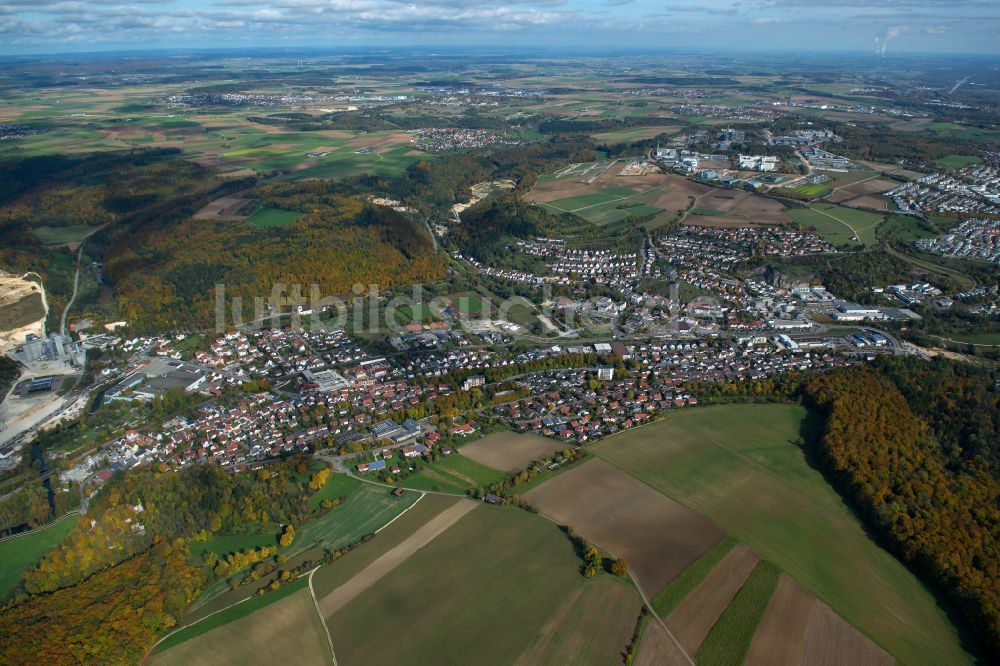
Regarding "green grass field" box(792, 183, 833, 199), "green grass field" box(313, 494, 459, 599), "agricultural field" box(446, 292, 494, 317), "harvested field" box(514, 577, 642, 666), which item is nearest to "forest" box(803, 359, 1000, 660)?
"harvested field" box(514, 577, 642, 666)

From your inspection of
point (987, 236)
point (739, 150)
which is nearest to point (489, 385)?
point (987, 236)

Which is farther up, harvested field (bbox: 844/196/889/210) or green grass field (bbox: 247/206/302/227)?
harvested field (bbox: 844/196/889/210)

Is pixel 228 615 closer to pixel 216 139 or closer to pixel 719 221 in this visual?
pixel 719 221

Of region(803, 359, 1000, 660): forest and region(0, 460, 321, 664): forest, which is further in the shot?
region(803, 359, 1000, 660): forest

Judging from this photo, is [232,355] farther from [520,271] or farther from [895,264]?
[895,264]

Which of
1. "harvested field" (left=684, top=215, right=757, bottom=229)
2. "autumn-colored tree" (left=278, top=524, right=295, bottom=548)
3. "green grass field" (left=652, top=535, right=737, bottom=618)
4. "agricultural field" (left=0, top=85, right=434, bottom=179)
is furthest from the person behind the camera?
"agricultural field" (left=0, top=85, right=434, bottom=179)

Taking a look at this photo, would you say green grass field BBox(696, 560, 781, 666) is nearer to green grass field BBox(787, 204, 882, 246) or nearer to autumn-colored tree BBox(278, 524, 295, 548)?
autumn-colored tree BBox(278, 524, 295, 548)

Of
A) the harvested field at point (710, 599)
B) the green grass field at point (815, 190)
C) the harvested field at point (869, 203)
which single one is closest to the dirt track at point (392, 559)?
the harvested field at point (710, 599)
